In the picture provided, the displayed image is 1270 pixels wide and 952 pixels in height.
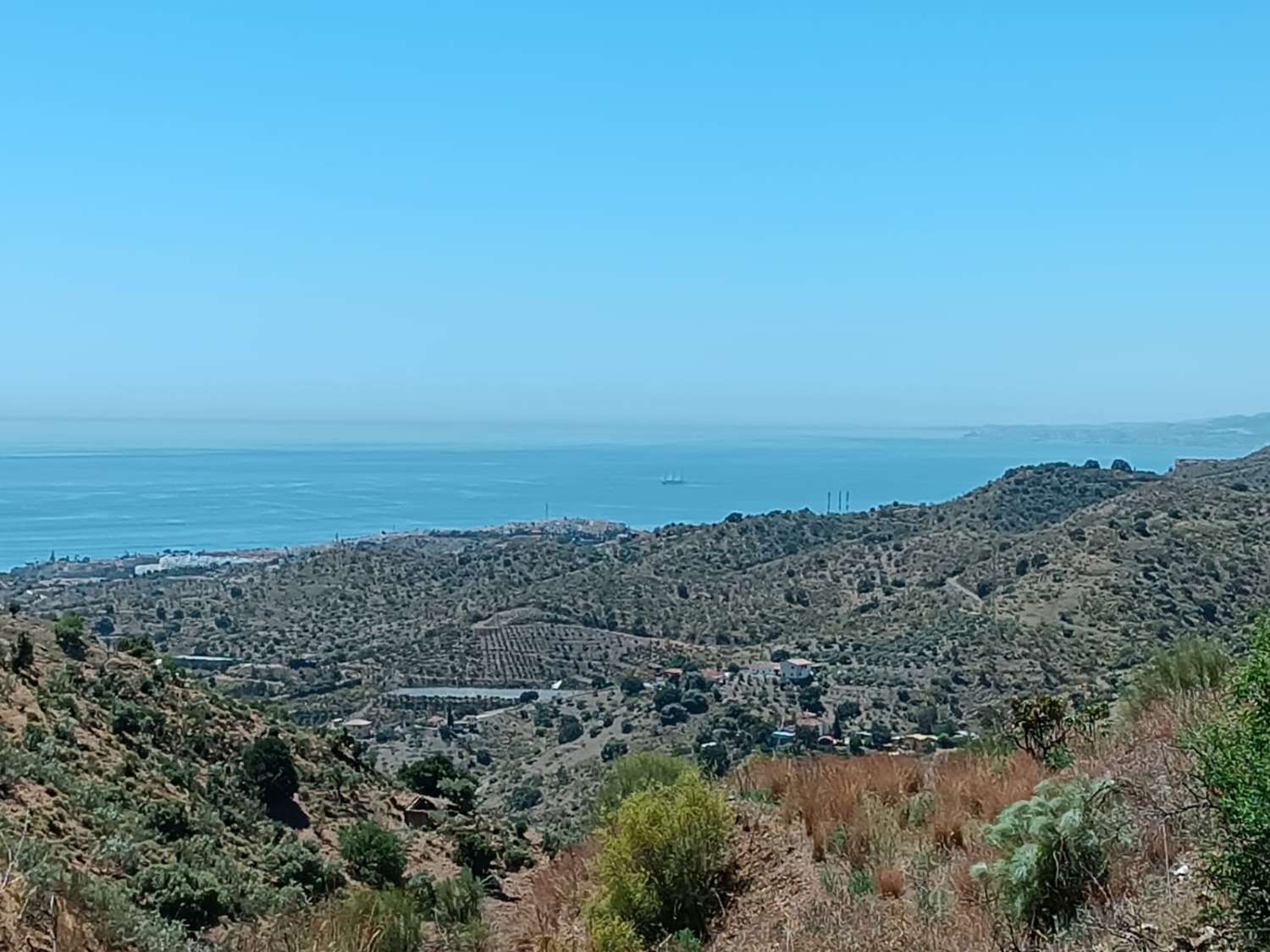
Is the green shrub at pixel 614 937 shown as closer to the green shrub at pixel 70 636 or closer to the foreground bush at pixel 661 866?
the foreground bush at pixel 661 866

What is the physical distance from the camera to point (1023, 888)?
17.5 feet

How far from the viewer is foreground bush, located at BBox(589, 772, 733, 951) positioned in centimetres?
667

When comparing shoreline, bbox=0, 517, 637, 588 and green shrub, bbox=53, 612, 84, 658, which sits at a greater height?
green shrub, bbox=53, 612, 84, 658

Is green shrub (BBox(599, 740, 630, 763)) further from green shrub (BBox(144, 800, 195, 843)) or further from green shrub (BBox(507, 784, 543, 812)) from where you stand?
green shrub (BBox(144, 800, 195, 843))

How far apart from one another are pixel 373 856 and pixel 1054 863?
11.2 metres

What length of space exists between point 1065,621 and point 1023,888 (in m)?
34.6

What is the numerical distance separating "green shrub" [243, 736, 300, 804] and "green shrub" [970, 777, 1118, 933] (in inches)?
604

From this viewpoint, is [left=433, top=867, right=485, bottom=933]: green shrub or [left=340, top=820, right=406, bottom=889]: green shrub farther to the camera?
[left=340, top=820, right=406, bottom=889]: green shrub

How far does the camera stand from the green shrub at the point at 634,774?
9.18 m

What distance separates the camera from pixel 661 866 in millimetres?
6918

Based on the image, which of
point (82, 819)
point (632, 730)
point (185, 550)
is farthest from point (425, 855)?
point (185, 550)

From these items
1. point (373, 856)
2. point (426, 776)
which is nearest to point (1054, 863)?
point (373, 856)

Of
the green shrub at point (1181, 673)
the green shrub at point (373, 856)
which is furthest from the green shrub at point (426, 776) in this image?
the green shrub at point (1181, 673)

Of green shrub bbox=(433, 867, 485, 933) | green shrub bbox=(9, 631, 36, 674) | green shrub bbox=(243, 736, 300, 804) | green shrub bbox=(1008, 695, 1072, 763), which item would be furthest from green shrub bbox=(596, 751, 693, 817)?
green shrub bbox=(9, 631, 36, 674)
